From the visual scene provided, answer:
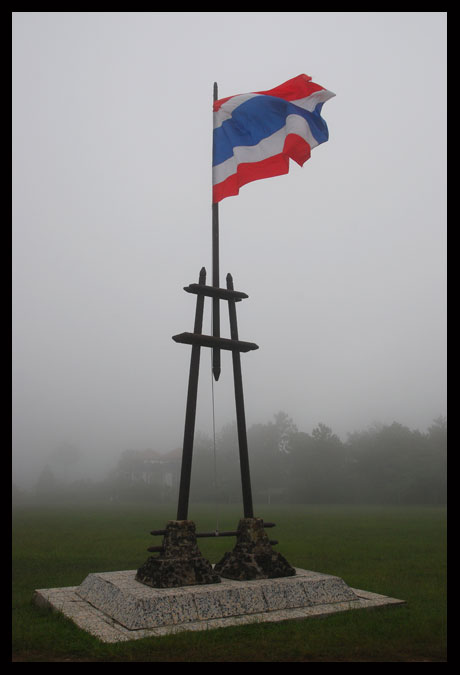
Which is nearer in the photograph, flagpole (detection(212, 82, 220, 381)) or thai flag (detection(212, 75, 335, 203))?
flagpole (detection(212, 82, 220, 381))

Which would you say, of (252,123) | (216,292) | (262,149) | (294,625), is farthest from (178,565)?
(252,123)

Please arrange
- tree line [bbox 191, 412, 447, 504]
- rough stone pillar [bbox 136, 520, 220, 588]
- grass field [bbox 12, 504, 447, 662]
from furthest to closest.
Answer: tree line [bbox 191, 412, 447, 504]
rough stone pillar [bbox 136, 520, 220, 588]
grass field [bbox 12, 504, 447, 662]

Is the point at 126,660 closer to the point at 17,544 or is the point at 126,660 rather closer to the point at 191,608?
the point at 191,608

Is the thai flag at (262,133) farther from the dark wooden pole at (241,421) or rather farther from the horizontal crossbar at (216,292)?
the dark wooden pole at (241,421)

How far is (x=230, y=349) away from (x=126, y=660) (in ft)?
15.9

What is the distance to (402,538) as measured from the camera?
18469 mm

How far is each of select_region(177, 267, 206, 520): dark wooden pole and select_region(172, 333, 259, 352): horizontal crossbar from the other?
109 mm

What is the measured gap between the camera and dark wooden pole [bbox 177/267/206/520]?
26.1 ft

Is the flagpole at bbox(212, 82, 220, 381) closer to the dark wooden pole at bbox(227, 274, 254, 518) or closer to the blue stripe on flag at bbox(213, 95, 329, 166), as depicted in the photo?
the dark wooden pole at bbox(227, 274, 254, 518)

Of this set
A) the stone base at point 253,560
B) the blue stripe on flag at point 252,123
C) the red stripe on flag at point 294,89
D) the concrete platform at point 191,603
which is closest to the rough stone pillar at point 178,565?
the concrete platform at point 191,603

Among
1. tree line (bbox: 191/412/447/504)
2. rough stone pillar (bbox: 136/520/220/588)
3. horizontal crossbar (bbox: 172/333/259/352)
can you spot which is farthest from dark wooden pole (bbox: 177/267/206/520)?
tree line (bbox: 191/412/447/504)

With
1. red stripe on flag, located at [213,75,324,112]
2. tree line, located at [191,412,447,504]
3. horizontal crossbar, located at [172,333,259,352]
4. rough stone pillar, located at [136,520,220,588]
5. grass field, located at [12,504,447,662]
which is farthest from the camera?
tree line, located at [191,412,447,504]

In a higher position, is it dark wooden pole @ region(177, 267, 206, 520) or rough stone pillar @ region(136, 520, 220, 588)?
dark wooden pole @ region(177, 267, 206, 520)
